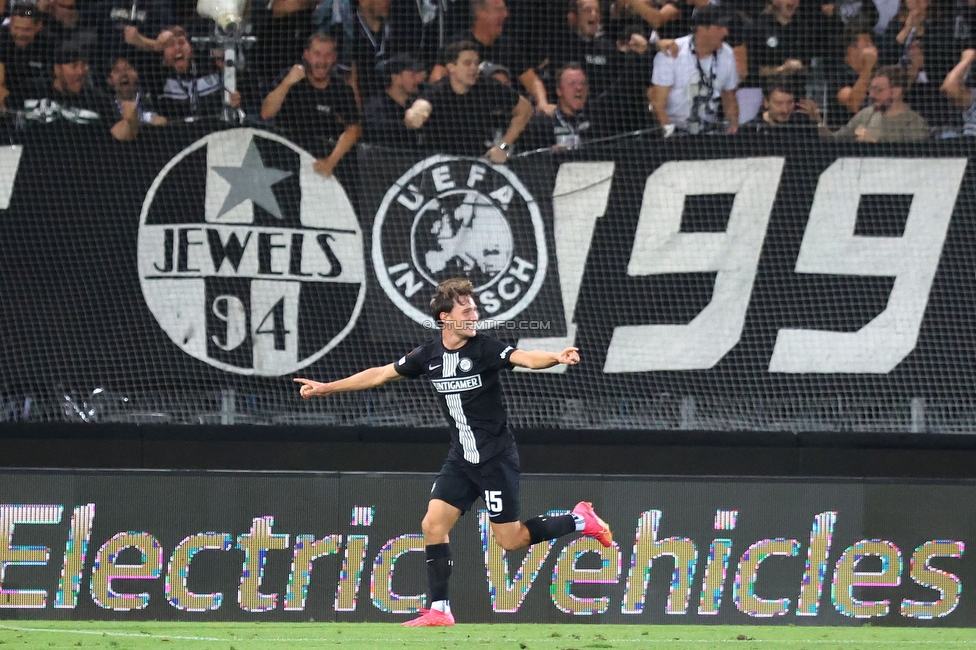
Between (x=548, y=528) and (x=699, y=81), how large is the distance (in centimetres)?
394

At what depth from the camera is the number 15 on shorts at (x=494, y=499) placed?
21.3 ft

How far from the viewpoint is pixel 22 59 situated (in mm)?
9172

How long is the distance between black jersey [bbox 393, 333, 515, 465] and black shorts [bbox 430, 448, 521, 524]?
47 mm

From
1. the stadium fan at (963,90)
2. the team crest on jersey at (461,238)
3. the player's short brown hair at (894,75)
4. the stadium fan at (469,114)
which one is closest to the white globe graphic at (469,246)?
the team crest on jersey at (461,238)

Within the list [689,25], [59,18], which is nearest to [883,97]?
[689,25]

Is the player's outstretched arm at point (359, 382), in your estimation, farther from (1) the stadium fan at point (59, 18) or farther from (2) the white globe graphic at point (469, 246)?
(1) the stadium fan at point (59, 18)

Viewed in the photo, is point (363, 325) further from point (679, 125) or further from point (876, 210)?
point (876, 210)

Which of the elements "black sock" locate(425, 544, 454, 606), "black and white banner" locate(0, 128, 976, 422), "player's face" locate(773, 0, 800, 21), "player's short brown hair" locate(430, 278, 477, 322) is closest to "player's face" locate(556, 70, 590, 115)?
"black and white banner" locate(0, 128, 976, 422)

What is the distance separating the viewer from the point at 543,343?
910 cm

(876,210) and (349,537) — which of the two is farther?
(876,210)

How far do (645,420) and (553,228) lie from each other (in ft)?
4.70

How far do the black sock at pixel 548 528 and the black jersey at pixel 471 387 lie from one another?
453mm

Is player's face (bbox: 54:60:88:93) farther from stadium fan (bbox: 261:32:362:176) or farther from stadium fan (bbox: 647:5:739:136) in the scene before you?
stadium fan (bbox: 647:5:739:136)

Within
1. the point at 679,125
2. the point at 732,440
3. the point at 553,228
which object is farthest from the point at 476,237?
the point at 732,440
